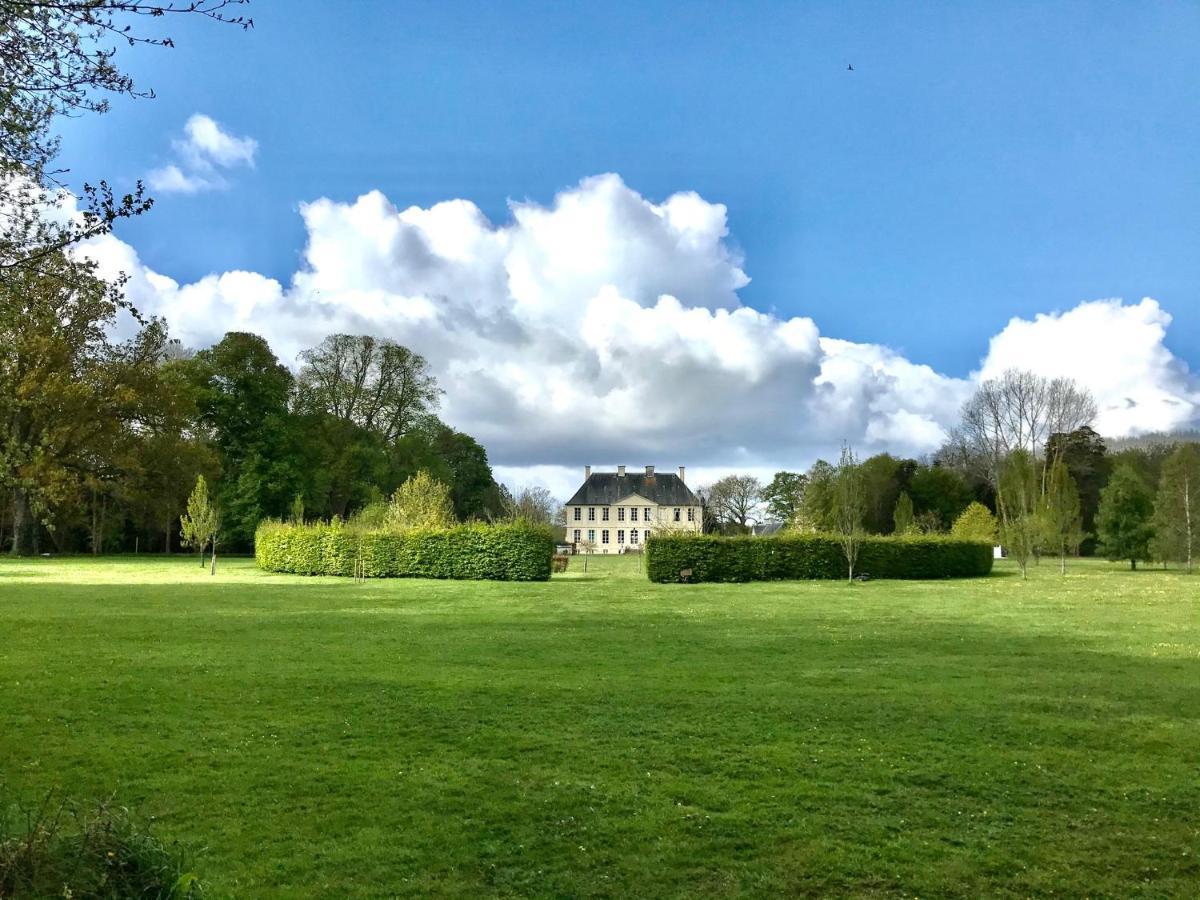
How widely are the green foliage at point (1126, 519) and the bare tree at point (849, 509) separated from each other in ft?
59.0

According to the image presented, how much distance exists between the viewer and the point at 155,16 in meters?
6.23

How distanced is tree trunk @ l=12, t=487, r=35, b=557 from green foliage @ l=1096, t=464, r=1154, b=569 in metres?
58.7

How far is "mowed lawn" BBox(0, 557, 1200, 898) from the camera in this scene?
5.41 metres

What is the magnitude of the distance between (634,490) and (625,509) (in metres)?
2.45

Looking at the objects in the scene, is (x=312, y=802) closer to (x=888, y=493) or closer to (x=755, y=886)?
(x=755, y=886)

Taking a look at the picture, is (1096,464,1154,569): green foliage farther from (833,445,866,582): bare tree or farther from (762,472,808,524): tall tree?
(762,472,808,524): tall tree

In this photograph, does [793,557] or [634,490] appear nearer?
[793,557]

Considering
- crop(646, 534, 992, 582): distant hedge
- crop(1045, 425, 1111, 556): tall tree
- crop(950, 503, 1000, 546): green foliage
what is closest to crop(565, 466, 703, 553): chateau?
crop(1045, 425, 1111, 556): tall tree

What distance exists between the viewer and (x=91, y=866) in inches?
157

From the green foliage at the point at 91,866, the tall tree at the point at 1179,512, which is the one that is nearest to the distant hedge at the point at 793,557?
the tall tree at the point at 1179,512

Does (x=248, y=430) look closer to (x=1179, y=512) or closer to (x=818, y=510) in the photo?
(x=818, y=510)

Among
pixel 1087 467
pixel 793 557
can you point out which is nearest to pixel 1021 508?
pixel 793 557

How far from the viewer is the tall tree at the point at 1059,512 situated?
41.0 meters

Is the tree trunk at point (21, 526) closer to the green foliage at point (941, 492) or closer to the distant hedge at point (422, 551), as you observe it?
the distant hedge at point (422, 551)
